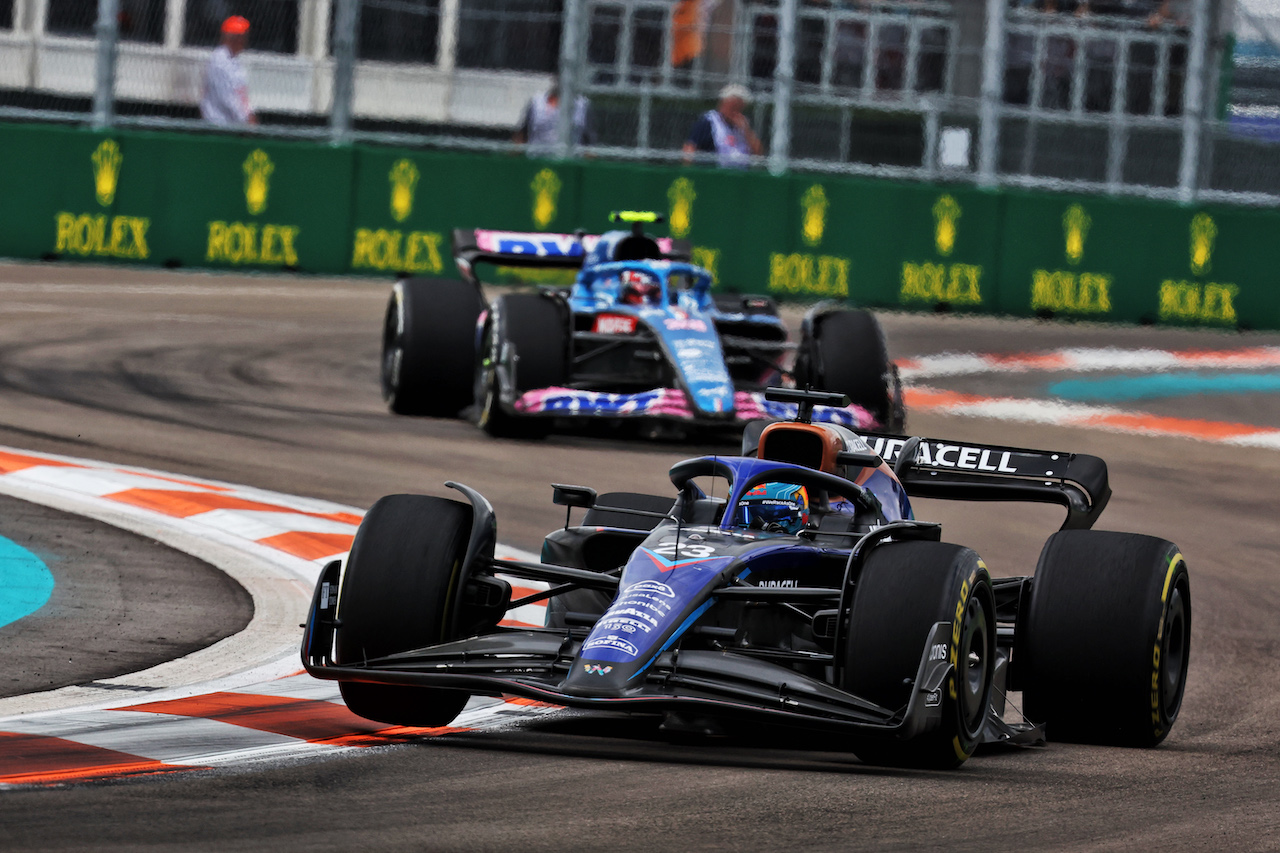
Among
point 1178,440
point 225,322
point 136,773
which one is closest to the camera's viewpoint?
point 136,773

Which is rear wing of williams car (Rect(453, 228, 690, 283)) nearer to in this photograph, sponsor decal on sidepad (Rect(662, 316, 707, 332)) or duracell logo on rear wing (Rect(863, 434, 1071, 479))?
sponsor decal on sidepad (Rect(662, 316, 707, 332))

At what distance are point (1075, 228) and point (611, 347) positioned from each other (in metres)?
9.84

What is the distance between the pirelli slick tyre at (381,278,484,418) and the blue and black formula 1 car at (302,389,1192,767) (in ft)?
23.8

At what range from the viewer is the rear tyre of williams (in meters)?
Result: 6.24

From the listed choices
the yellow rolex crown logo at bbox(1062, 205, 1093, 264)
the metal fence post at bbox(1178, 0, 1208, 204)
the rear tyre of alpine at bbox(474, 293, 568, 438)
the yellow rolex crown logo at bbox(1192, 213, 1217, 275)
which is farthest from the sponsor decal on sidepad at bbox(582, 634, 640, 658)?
the yellow rolex crown logo at bbox(1192, 213, 1217, 275)

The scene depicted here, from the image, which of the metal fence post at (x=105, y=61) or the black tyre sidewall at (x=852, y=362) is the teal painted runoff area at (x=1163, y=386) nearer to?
the black tyre sidewall at (x=852, y=362)

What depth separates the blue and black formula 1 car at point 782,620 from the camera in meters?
6.23

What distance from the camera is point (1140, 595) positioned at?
707 cm

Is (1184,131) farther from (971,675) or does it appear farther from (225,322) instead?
(971,675)

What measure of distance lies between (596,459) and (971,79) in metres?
11.3

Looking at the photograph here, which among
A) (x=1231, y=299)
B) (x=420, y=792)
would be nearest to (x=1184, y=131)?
(x=1231, y=299)

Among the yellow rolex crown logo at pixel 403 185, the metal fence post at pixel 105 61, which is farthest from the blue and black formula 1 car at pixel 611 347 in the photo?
the metal fence post at pixel 105 61

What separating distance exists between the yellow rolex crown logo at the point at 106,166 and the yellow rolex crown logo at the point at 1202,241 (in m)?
11.0

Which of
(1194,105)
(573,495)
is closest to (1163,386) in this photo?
(1194,105)
